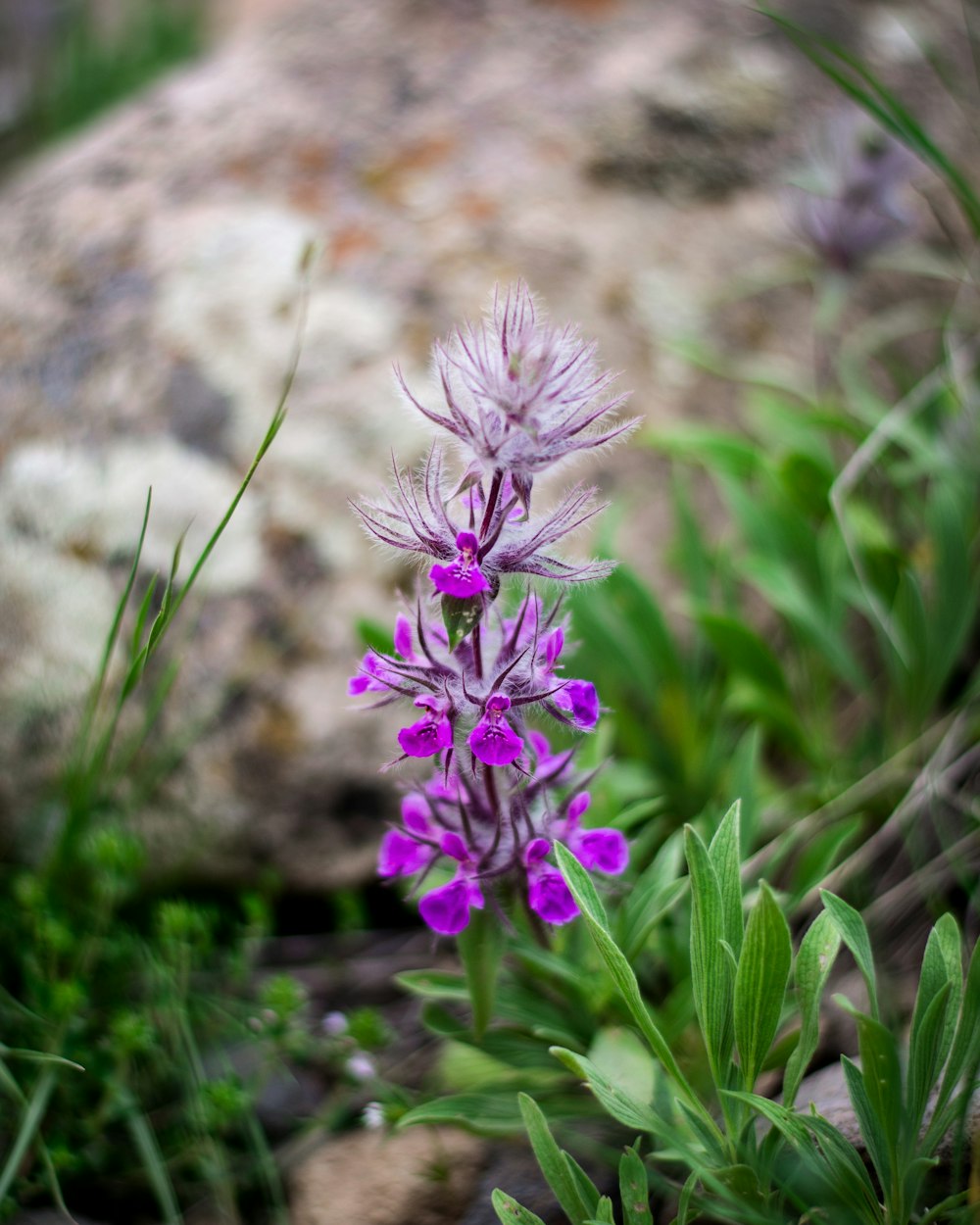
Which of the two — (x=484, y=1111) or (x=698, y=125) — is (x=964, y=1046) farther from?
(x=698, y=125)

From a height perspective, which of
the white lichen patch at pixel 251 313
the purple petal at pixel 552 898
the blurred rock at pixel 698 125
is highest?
the blurred rock at pixel 698 125

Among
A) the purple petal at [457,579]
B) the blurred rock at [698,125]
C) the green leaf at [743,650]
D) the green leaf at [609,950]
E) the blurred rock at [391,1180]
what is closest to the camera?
the purple petal at [457,579]

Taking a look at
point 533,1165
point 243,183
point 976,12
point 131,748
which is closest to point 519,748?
point 533,1165

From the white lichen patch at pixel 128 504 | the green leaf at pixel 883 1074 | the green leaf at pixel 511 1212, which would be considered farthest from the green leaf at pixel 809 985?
the white lichen patch at pixel 128 504

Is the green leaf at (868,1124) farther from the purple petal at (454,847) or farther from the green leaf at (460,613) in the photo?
the green leaf at (460,613)

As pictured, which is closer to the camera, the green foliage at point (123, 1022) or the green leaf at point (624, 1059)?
the green leaf at point (624, 1059)

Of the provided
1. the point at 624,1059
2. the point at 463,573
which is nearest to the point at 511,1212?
the point at 624,1059

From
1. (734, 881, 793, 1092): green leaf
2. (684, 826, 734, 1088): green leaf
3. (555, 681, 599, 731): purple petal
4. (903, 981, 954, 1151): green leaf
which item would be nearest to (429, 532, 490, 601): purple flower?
(555, 681, 599, 731): purple petal
